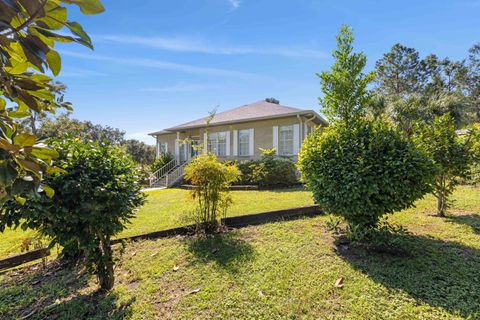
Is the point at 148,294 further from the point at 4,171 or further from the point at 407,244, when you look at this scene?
the point at 407,244

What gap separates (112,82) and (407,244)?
1004 centimetres

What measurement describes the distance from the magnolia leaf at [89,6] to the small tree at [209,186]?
3.68 meters

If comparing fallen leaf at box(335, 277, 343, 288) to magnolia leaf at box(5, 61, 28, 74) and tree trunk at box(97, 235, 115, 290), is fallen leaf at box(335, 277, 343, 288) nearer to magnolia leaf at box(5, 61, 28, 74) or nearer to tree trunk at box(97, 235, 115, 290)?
tree trunk at box(97, 235, 115, 290)

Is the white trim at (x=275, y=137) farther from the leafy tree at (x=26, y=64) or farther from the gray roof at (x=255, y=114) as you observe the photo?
the leafy tree at (x=26, y=64)

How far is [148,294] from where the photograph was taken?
2771 millimetres

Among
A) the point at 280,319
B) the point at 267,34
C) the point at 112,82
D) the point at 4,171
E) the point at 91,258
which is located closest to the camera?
the point at 4,171

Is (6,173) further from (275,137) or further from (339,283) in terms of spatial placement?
(275,137)

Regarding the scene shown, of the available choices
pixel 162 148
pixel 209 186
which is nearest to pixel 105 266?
pixel 209 186

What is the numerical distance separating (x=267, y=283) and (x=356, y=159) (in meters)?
2.23

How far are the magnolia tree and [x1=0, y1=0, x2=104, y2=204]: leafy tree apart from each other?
3585 mm

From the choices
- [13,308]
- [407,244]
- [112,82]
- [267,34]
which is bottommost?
[13,308]

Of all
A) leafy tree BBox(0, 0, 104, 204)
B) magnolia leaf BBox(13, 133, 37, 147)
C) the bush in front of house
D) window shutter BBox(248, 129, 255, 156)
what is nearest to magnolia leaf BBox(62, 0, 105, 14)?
leafy tree BBox(0, 0, 104, 204)

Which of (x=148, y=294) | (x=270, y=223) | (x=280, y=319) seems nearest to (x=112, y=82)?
(x=270, y=223)

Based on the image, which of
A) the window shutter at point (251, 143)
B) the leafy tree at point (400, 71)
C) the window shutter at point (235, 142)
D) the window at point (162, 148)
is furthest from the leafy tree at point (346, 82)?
the leafy tree at point (400, 71)
